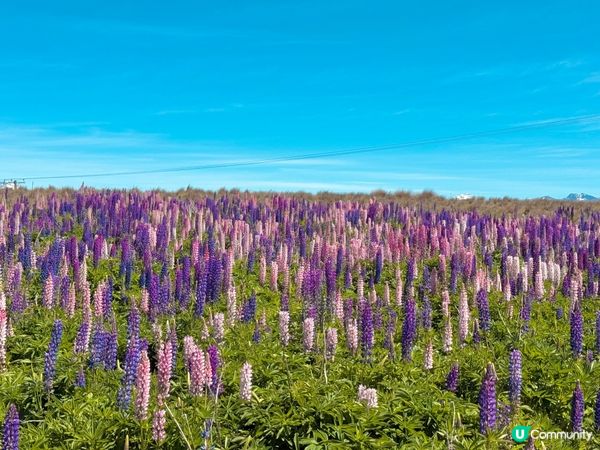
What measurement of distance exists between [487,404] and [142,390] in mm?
2887

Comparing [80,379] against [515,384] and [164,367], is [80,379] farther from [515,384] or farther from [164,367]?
[515,384]

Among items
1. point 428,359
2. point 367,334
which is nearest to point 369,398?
point 367,334

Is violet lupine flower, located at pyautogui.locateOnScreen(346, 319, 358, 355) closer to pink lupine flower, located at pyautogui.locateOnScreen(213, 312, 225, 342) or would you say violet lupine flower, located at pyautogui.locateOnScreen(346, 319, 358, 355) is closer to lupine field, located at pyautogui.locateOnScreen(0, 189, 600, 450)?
lupine field, located at pyautogui.locateOnScreen(0, 189, 600, 450)

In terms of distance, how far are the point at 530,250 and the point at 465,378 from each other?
8.49m

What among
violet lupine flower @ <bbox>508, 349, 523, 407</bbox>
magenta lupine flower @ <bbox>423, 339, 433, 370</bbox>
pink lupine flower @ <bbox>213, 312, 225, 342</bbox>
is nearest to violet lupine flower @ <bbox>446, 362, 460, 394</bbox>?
magenta lupine flower @ <bbox>423, 339, 433, 370</bbox>

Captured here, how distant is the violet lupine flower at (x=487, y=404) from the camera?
4855 mm

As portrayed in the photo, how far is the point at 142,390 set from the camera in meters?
4.76

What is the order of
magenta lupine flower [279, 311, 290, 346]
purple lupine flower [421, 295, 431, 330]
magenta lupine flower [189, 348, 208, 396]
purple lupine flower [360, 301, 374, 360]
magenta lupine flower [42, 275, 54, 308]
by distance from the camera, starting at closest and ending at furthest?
1. magenta lupine flower [189, 348, 208, 396]
2. purple lupine flower [360, 301, 374, 360]
3. magenta lupine flower [279, 311, 290, 346]
4. magenta lupine flower [42, 275, 54, 308]
5. purple lupine flower [421, 295, 431, 330]

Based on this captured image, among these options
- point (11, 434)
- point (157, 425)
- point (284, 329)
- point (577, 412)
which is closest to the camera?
point (11, 434)

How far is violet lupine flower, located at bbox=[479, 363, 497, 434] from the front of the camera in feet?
15.9

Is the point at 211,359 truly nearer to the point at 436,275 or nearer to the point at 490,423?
the point at 490,423

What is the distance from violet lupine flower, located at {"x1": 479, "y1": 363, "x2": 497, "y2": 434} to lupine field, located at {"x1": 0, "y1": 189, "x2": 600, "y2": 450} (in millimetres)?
12

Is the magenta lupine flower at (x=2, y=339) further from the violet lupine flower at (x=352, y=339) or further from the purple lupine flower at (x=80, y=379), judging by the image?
the violet lupine flower at (x=352, y=339)

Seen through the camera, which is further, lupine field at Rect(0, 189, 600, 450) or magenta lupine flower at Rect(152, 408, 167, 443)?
lupine field at Rect(0, 189, 600, 450)
